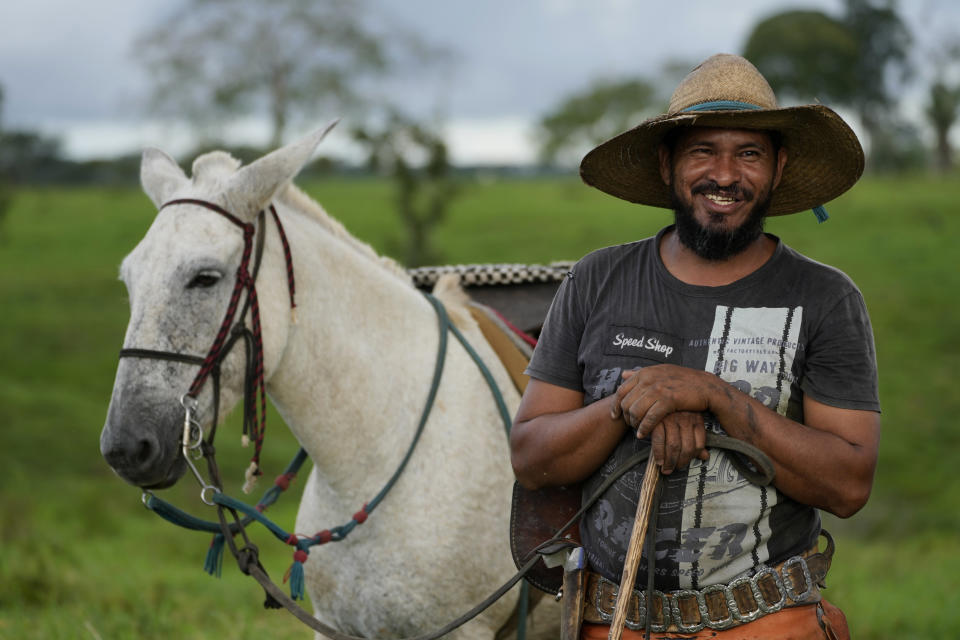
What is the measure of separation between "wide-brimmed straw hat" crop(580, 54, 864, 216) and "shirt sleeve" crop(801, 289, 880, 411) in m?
0.47

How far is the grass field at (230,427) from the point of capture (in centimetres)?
595

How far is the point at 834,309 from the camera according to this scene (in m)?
2.33

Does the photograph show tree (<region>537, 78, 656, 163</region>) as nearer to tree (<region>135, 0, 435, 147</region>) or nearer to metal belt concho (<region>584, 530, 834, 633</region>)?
tree (<region>135, 0, 435, 147</region>)

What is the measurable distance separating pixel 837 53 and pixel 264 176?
33.4 meters

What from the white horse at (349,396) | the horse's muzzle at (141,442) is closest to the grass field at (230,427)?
the white horse at (349,396)

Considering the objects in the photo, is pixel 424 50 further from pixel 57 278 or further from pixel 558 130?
pixel 558 130

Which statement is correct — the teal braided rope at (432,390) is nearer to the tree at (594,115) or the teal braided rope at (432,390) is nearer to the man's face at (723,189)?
the man's face at (723,189)

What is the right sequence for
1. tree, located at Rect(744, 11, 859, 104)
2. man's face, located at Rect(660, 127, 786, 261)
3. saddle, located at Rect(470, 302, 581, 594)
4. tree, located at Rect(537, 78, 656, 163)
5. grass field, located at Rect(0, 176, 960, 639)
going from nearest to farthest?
man's face, located at Rect(660, 127, 786, 261) → saddle, located at Rect(470, 302, 581, 594) → grass field, located at Rect(0, 176, 960, 639) → tree, located at Rect(744, 11, 859, 104) → tree, located at Rect(537, 78, 656, 163)

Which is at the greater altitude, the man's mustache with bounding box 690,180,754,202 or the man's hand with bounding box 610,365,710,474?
the man's mustache with bounding box 690,180,754,202

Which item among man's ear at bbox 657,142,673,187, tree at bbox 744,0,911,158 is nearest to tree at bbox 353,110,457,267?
man's ear at bbox 657,142,673,187

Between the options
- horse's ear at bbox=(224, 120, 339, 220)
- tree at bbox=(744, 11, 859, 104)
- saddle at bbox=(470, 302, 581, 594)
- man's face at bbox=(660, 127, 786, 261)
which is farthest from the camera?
tree at bbox=(744, 11, 859, 104)

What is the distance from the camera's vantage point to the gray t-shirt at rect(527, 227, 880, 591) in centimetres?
231

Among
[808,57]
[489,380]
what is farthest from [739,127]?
[808,57]

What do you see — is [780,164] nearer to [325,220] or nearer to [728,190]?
[728,190]
